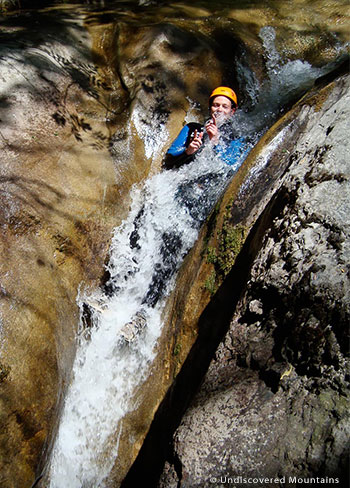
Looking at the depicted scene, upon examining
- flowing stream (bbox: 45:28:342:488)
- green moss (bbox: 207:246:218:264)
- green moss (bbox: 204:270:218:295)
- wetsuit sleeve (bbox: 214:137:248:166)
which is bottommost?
flowing stream (bbox: 45:28:342:488)

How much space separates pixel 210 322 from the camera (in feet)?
9.02

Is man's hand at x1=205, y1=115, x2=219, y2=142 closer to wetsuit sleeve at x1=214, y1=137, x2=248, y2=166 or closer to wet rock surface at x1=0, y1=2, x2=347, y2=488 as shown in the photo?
wetsuit sleeve at x1=214, y1=137, x2=248, y2=166

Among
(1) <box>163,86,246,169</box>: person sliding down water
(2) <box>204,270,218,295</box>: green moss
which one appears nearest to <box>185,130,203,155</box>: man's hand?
(1) <box>163,86,246,169</box>: person sliding down water

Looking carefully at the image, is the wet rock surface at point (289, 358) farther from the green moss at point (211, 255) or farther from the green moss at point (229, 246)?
the green moss at point (211, 255)

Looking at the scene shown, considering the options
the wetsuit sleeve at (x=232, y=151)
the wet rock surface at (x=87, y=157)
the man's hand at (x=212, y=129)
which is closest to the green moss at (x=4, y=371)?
the wet rock surface at (x=87, y=157)

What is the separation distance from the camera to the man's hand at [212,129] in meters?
4.50

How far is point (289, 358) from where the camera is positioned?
6.06ft

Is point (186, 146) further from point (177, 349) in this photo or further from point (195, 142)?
point (177, 349)

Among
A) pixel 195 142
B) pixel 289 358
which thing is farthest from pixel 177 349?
pixel 195 142

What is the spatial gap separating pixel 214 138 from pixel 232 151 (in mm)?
327

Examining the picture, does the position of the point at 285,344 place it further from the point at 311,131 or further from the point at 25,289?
the point at 25,289

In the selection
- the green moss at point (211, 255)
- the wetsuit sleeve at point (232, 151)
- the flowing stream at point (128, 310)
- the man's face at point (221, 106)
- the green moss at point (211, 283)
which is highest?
the man's face at point (221, 106)

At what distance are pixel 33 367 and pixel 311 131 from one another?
3.03 m

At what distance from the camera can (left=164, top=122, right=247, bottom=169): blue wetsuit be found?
4.48 metres
